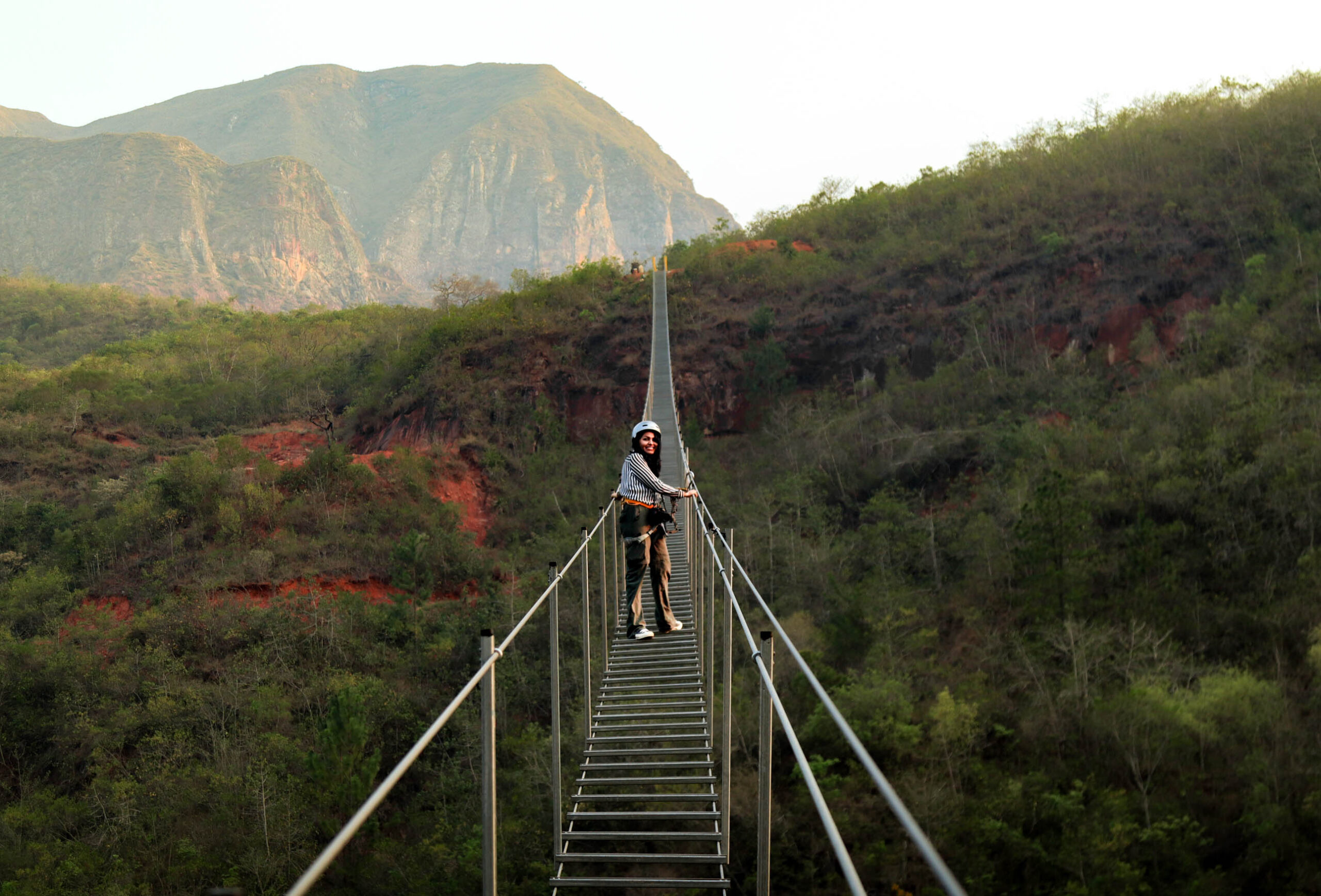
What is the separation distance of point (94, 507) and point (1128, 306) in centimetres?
2255

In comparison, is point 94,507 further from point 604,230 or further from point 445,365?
point 604,230

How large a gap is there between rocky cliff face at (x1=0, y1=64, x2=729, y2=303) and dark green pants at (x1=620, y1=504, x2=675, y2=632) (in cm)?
9319

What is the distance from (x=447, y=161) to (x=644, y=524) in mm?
134880

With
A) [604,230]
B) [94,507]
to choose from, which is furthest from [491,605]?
[604,230]

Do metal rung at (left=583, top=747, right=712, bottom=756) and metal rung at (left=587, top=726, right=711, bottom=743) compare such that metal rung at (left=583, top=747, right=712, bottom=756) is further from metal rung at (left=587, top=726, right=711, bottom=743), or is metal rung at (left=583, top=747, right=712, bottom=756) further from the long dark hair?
the long dark hair

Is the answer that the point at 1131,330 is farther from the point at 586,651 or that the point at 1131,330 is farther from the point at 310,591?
the point at 586,651

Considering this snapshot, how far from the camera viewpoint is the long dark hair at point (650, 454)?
565 centimetres

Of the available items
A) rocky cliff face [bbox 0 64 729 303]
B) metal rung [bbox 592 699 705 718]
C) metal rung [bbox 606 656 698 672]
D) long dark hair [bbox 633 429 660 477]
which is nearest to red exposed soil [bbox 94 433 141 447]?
metal rung [bbox 606 656 698 672]

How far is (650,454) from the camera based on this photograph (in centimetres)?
572

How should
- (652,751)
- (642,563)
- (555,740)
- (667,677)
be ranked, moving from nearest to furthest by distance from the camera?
1. (555,740)
2. (652,751)
3. (642,563)
4. (667,677)

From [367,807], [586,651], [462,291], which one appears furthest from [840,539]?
[462,291]

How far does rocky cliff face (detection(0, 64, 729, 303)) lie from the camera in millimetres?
121688

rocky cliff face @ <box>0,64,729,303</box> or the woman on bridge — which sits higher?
rocky cliff face @ <box>0,64,729,303</box>

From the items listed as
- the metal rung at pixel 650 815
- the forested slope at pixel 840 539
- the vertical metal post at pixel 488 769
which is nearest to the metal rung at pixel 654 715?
the metal rung at pixel 650 815
